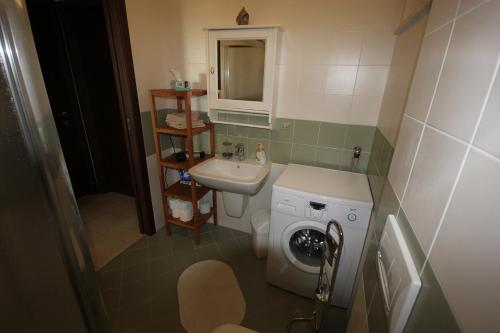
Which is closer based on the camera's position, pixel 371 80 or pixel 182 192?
pixel 371 80

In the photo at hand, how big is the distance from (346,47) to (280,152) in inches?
34.4

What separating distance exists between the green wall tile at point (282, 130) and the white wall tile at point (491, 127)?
143 cm

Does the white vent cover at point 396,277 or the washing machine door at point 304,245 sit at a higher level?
the white vent cover at point 396,277

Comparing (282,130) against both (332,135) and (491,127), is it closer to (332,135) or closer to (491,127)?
(332,135)

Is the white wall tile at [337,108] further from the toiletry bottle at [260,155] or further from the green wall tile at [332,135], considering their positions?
the toiletry bottle at [260,155]

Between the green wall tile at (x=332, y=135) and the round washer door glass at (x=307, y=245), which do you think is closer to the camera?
the round washer door glass at (x=307, y=245)

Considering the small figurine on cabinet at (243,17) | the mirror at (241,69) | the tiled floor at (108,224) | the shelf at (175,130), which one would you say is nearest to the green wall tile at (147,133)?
the shelf at (175,130)

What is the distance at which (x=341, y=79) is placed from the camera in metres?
1.56

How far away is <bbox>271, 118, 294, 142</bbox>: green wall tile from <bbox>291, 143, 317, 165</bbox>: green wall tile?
3.8 inches

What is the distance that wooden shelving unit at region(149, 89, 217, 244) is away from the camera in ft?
5.66

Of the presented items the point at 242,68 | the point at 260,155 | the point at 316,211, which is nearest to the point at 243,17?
the point at 242,68

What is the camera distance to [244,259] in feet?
6.40

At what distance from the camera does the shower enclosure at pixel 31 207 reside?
348mm

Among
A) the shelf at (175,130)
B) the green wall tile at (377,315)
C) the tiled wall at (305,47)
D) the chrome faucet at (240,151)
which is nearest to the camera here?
the green wall tile at (377,315)
